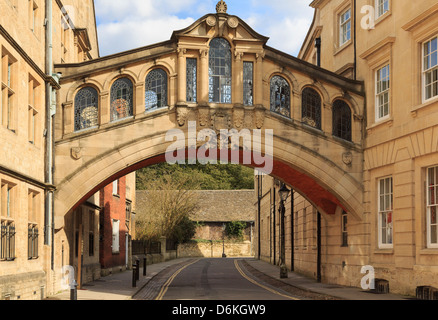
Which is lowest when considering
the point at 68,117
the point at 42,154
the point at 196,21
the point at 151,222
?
the point at 151,222

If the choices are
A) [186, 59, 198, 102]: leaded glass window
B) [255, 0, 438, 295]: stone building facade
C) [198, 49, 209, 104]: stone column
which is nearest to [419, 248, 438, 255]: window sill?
[255, 0, 438, 295]: stone building facade

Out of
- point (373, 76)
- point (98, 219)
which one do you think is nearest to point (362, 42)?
point (373, 76)

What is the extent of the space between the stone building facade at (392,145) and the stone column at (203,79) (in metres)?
5.43

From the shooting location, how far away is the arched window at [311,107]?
22.7 metres

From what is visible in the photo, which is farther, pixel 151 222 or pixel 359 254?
pixel 151 222

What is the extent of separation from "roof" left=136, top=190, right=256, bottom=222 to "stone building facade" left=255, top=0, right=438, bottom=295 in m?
48.6

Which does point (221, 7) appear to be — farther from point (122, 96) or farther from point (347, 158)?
point (347, 158)

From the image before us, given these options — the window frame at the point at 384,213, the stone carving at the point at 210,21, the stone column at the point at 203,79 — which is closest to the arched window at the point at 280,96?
the stone column at the point at 203,79

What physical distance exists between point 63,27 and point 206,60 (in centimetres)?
542

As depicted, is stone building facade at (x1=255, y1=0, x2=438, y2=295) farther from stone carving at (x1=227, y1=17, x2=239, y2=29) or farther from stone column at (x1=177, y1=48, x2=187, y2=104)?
stone column at (x1=177, y1=48, x2=187, y2=104)

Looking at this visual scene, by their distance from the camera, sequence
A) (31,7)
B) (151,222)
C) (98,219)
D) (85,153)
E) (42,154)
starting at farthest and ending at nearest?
(151,222), (98,219), (85,153), (42,154), (31,7)

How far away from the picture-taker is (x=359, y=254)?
22016 mm

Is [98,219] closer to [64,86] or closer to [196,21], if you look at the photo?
[64,86]

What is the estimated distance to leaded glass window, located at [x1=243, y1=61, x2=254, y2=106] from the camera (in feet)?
72.9
